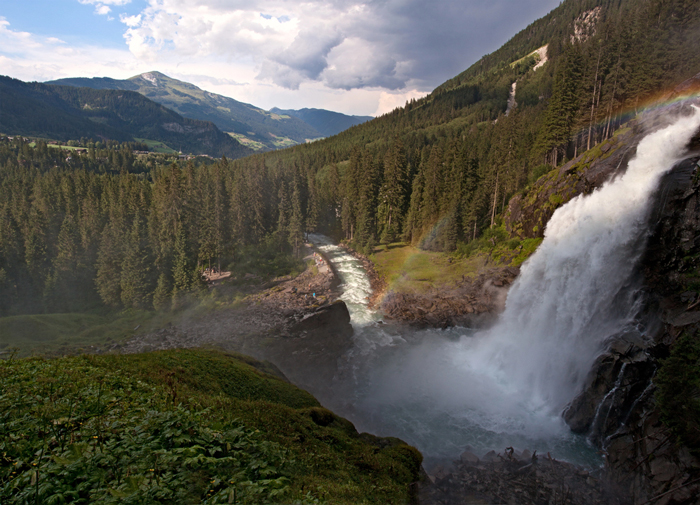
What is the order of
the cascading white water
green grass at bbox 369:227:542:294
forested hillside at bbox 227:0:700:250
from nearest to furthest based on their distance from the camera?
the cascading white water → forested hillside at bbox 227:0:700:250 → green grass at bbox 369:227:542:294

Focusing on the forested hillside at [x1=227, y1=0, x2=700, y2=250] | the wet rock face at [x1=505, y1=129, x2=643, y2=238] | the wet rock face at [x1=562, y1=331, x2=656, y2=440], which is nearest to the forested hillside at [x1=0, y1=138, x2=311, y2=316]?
the forested hillside at [x1=227, y1=0, x2=700, y2=250]

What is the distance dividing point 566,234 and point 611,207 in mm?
3928

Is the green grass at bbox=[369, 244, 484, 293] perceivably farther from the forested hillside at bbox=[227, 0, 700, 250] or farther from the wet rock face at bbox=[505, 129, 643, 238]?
the wet rock face at bbox=[505, 129, 643, 238]

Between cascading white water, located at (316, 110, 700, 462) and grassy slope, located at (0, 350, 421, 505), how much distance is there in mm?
8661

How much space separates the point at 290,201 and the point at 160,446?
58.4 metres

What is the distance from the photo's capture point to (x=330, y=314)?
112 ft

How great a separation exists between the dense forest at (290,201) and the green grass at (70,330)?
4562mm

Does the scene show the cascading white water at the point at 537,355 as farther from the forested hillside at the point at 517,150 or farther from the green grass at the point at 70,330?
the green grass at the point at 70,330

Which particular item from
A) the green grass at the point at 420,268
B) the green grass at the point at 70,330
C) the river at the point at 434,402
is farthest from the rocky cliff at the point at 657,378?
the green grass at the point at 70,330

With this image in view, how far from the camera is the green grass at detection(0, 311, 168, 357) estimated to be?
29984 millimetres

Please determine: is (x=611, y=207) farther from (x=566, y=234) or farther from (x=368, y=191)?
(x=368, y=191)

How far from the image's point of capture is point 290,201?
62.4 metres

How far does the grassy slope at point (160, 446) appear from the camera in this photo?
15.6 feet

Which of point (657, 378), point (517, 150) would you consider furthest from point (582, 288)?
point (517, 150)
